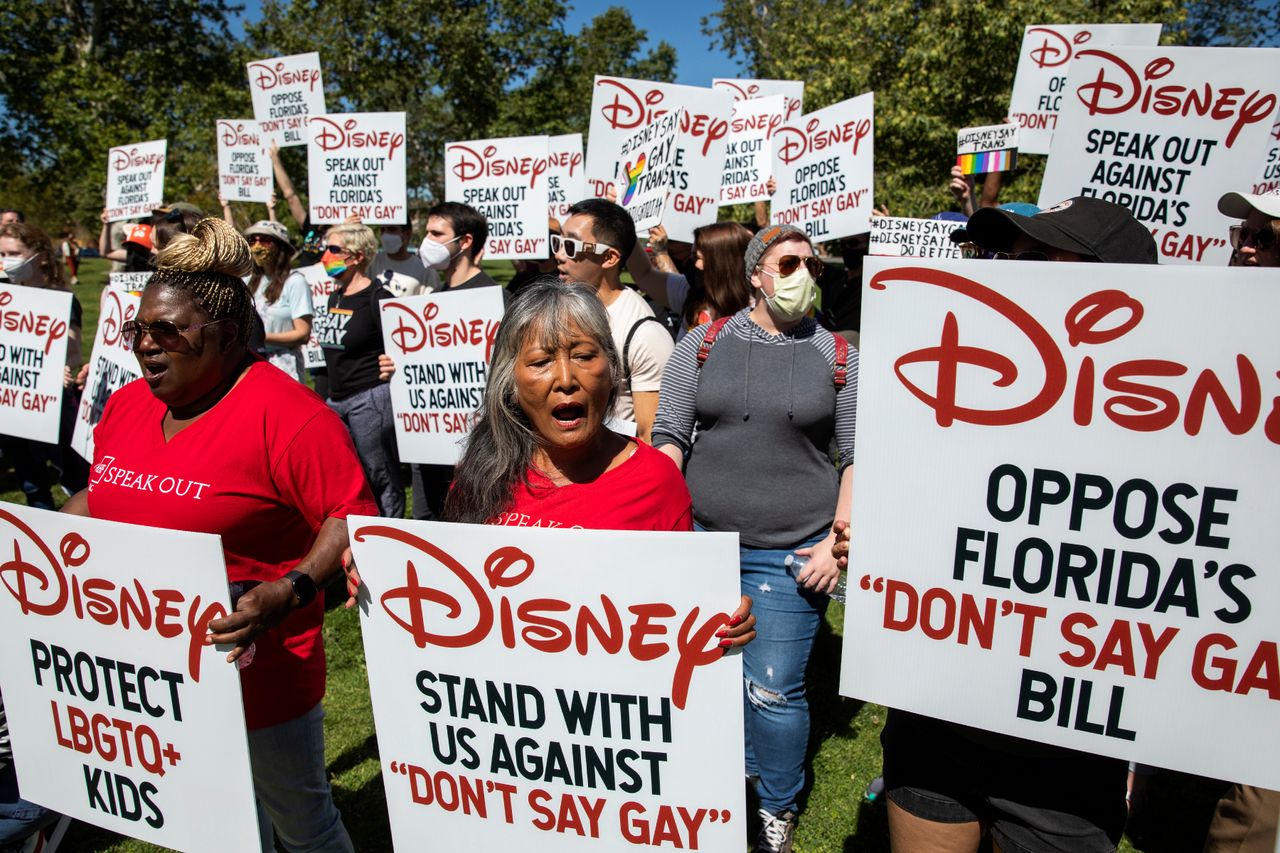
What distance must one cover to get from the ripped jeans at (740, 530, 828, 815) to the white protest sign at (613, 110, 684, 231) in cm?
286

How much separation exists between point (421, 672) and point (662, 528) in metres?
0.71

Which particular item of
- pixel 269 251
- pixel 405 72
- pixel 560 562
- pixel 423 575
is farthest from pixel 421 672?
pixel 405 72

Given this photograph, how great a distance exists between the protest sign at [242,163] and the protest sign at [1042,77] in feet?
25.6

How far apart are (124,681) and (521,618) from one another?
3.63 feet

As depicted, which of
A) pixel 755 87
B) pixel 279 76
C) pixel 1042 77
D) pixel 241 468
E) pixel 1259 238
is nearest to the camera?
pixel 241 468

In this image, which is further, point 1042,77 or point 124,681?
point 1042,77

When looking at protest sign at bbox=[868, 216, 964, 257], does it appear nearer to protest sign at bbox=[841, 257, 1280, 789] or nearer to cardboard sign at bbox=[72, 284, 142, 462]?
cardboard sign at bbox=[72, 284, 142, 462]

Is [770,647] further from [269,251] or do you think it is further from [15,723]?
[269,251]

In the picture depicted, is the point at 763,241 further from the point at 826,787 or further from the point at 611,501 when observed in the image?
the point at 826,787

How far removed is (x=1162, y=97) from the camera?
14.3ft

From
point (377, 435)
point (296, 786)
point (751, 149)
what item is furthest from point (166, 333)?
point (751, 149)

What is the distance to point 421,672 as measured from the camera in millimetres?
2102

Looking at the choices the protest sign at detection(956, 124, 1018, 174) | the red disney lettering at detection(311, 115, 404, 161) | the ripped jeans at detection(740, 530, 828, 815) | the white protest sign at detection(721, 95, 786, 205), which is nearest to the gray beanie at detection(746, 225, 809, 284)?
the ripped jeans at detection(740, 530, 828, 815)

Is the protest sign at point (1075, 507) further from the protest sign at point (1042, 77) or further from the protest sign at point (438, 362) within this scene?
the protest sign at point (1042, 77)
